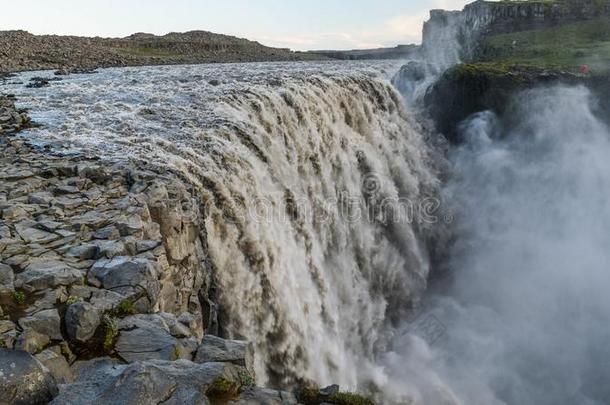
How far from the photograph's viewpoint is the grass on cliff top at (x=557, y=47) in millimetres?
46866

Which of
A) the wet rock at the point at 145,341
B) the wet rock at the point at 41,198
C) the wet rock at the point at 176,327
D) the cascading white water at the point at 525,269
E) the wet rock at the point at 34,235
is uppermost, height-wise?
the wet rock at the point at 41,198

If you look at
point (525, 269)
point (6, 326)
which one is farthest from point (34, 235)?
point (525, 269)

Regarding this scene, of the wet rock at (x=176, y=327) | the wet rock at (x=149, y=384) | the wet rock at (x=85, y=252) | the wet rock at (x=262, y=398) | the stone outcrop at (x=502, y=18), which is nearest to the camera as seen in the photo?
the wet rock at (x=149, y=384)

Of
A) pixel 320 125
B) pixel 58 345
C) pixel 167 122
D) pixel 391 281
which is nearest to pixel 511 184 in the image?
pixel 391 281

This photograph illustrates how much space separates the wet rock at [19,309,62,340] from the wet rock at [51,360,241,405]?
0.92m

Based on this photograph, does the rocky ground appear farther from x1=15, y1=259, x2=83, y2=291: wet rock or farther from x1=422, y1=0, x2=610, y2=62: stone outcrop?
x1=422, y1=0, x2=610, y2=62: stone outcrop

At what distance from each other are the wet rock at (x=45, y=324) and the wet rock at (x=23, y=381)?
143 cm

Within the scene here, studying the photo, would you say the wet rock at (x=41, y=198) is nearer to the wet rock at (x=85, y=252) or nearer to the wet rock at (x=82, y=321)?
the wet rock at (x=85, y=252)

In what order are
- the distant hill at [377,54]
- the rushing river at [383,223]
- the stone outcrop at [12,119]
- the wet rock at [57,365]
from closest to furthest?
the wet rock at [57,365]
the rushing river at [383,223]
the stone outcrop at [12,119]
the distant hill at [377,54]

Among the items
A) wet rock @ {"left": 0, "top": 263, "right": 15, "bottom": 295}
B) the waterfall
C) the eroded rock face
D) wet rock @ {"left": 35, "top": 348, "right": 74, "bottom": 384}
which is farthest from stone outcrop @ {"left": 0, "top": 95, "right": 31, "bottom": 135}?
wet rock @ {"left": 35, "top": 348, "right": 74, "bottom": 384}

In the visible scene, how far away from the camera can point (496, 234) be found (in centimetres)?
3534

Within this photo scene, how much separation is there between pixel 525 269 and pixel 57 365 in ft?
103

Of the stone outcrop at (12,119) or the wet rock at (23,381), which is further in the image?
the stone outcrop at (12,119)

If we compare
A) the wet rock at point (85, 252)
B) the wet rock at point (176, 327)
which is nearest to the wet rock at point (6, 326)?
the wet rock at point (85, 252)
